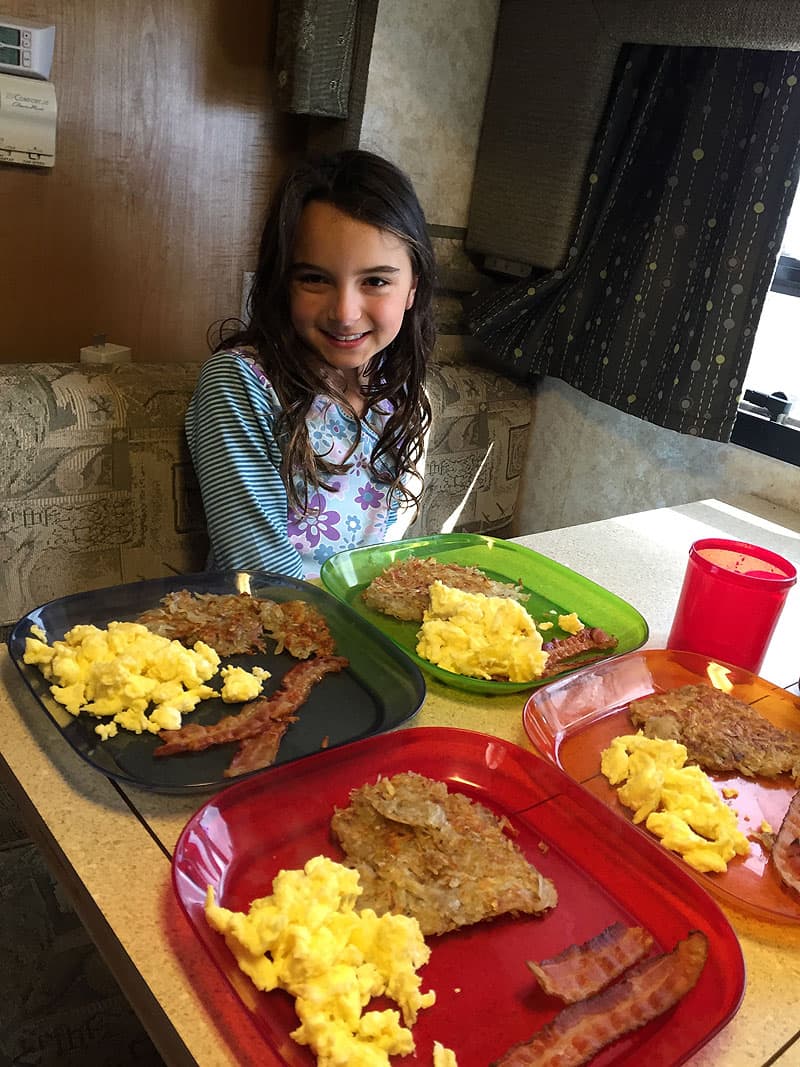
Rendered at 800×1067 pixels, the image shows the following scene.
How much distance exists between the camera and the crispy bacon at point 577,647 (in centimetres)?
110

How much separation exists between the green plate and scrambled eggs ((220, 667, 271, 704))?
0.19 m

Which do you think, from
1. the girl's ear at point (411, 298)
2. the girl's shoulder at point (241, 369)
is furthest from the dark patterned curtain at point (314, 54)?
the girl's shoulder at point (241, 369)

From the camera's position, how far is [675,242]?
218 centimetres

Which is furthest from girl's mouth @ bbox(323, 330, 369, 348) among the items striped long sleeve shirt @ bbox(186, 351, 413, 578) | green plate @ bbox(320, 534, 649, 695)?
green plate @ bbox(320, 534, 649, 695)

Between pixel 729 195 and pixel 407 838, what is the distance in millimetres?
1868

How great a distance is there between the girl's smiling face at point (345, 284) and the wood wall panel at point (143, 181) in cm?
83

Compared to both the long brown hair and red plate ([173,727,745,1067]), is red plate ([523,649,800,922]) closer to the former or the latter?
red plate ([173,727,745,1067])

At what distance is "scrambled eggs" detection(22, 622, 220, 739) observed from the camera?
869 millimetres

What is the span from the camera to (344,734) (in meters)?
0.91

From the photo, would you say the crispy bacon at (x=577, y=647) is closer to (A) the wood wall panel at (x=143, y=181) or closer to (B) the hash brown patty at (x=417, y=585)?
(B) the hash brown patty at (x=417, y=585)

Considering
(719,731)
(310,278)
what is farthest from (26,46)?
(719,731)

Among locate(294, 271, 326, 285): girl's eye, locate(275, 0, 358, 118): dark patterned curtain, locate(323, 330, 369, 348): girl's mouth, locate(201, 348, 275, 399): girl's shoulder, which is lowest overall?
locate(201, 348, 275, 399): girl's shoulder

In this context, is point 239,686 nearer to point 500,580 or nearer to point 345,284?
point 500,580

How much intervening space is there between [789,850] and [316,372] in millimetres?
1144
